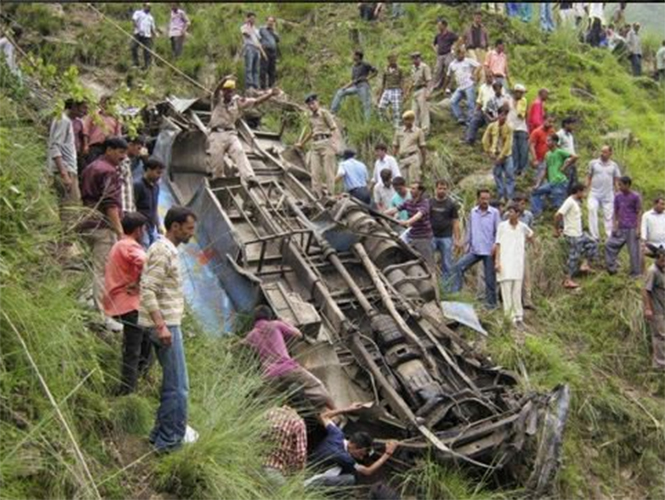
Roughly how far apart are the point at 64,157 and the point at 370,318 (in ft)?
11.5

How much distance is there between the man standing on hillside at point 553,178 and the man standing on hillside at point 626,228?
3.96ft

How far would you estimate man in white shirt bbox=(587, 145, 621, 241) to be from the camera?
1362cm

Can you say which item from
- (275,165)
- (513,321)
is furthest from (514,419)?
(275,165)

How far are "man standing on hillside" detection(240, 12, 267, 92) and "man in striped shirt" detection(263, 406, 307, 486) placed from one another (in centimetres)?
1060

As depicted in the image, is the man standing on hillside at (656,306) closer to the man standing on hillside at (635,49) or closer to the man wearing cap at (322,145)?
the man wearing cap at (322,145)

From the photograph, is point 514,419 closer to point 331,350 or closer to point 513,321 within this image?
point 331,350

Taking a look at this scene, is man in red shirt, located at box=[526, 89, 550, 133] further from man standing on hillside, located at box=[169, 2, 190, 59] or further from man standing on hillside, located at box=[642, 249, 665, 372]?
man standing on hillside, located at box=[169, 2, 190, 59]

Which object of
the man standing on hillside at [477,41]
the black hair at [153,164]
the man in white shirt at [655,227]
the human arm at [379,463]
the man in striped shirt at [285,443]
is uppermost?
the man standing on hillside at [477,41]

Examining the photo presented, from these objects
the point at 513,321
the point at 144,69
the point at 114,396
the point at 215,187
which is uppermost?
the point at 144,69

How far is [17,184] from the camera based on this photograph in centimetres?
812

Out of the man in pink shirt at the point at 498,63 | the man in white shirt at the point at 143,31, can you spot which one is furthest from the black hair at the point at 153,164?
the man in white shirt at the point at 143,31

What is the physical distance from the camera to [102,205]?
27.7ft

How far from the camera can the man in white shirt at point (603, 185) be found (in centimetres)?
1362

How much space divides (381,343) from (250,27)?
355 inches
